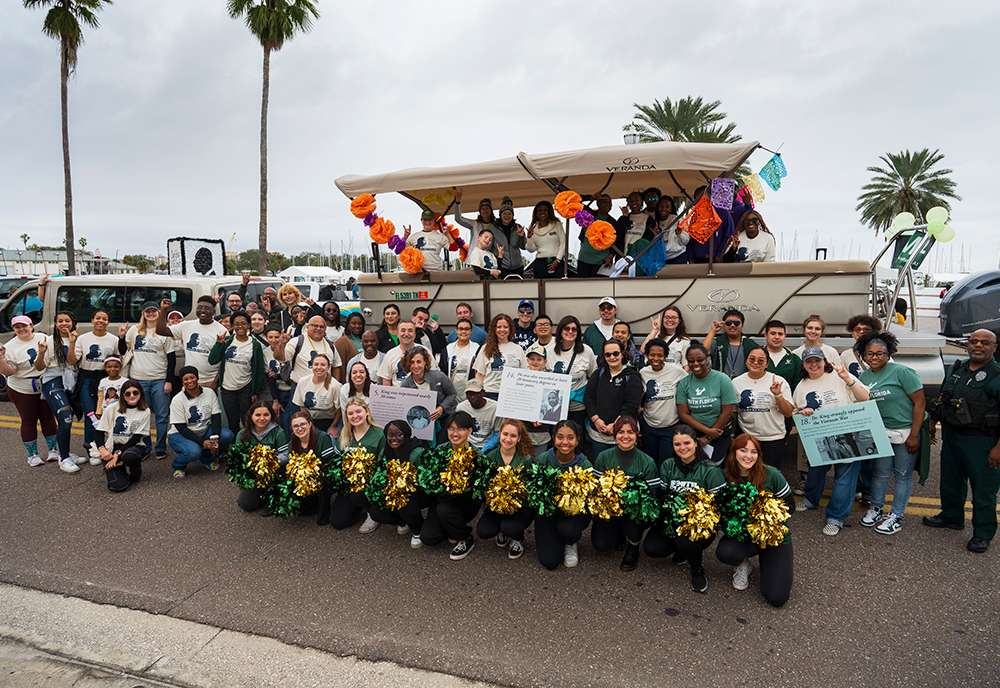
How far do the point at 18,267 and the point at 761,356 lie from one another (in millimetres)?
99337

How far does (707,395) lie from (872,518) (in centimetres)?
177

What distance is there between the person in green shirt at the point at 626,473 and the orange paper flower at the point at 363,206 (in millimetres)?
4673

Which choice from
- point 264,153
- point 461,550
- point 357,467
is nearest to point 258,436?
point 357,467

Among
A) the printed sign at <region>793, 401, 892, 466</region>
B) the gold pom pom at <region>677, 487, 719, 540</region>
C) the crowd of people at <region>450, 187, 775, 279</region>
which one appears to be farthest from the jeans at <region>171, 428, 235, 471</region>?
the printed sign at <region>793, 401, 892, 466</region>

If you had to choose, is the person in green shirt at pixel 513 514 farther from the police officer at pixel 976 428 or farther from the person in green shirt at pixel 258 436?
the police officer at pixel 976 428

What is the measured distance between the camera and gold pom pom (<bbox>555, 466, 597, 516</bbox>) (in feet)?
12.9

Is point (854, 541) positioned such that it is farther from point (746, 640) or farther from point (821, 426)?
point (746, 640)

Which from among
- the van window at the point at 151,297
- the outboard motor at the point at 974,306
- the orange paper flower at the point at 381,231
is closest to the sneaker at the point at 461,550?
the orange paper flower at the point at 381,231

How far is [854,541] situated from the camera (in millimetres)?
4469

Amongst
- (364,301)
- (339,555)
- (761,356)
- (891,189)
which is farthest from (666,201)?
(891,189)

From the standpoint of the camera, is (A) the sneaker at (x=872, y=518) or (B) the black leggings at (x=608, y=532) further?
(A) the sneaker at (x=872, y=518)

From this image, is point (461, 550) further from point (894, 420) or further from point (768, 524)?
point (894, 420)

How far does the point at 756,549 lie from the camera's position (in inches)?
148

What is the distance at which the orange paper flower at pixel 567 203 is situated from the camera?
21.0 ft
